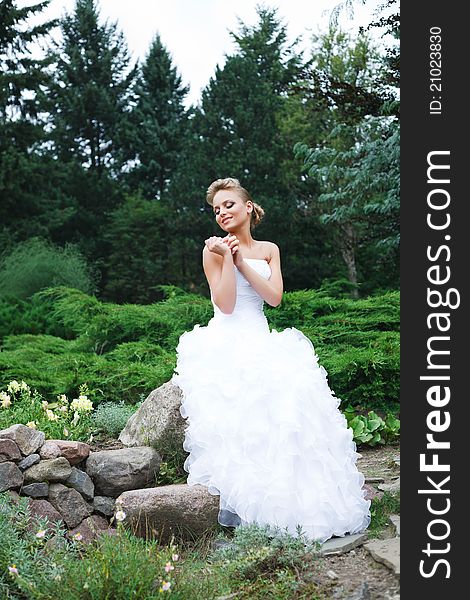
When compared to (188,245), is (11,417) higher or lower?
lower

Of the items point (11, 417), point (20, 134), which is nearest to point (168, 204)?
point (20, 134)

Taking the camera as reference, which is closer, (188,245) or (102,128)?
(188,245)

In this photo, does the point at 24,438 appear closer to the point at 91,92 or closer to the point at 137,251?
the point at 137,251

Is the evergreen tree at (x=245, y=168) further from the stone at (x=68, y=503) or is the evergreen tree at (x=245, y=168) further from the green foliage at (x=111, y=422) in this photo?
the stone at (x=68, y=503)

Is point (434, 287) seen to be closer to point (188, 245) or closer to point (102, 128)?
point (188, 245)

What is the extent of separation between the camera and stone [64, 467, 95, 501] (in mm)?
4109

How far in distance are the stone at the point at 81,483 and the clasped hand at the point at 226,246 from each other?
150 cm

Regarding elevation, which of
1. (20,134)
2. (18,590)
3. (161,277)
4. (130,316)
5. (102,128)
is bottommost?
(18,590)

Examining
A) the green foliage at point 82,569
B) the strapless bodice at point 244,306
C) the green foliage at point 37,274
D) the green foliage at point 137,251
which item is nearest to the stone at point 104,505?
the green foliage at point 82,569

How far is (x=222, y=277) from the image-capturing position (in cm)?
410

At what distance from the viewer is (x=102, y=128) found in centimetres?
2456

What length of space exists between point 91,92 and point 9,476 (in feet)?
71.1

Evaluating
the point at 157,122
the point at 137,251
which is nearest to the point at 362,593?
the point at 137,251

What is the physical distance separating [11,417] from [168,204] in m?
14.1
